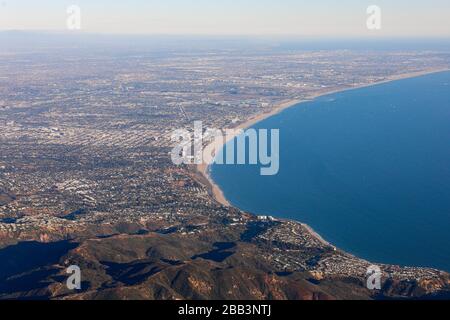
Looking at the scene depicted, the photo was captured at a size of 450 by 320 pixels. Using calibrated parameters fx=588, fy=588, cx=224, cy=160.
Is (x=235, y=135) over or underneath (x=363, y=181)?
over

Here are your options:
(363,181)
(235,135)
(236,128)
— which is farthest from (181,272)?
(236,128)

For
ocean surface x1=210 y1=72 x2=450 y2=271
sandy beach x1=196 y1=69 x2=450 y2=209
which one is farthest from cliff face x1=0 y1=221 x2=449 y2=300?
sandy beach x1=196 y1=69 x2=450 y2=209

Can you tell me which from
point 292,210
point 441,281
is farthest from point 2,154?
point 441,281

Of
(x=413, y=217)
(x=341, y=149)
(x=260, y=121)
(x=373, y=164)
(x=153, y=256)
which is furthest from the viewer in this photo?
(x=260, y=121)

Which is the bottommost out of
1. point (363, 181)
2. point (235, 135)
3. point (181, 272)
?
point (363, 181)

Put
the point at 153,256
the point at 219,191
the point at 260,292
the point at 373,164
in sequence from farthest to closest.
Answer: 1. the point at 373,164
2. the point at 219,191
3. the point at 153,256
4. the point at 260,292

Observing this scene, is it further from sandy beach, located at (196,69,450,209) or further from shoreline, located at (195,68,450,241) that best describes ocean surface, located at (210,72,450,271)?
sandy beach, located at (196,69,450,209)

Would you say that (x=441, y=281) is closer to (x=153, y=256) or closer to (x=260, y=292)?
(x=260, y=292)

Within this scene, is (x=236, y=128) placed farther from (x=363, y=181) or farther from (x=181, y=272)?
(x=181, y=272)
